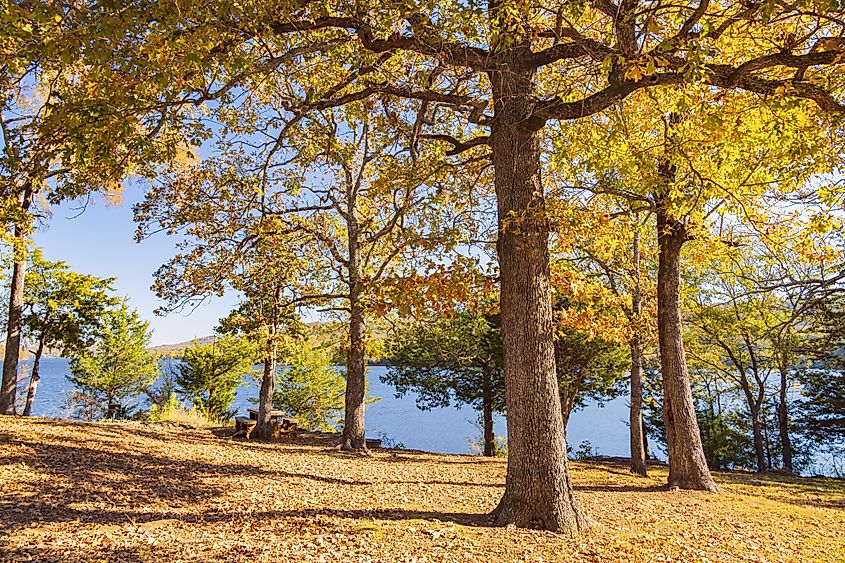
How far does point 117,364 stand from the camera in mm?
24578

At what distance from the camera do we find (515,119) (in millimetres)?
6035

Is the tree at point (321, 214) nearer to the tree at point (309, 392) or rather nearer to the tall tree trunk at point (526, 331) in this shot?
the tall tree trunk at point (526, 331)

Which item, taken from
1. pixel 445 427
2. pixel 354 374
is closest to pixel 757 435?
pixel 354 374

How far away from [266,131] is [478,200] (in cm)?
Result: 415

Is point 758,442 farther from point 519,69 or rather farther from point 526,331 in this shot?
point 519,69

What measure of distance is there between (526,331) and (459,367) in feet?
42.1

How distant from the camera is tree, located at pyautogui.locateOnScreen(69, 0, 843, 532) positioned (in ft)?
13.9

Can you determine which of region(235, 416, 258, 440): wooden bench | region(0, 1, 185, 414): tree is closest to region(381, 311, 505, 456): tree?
region(235, 416, 258, 440): wooden bench

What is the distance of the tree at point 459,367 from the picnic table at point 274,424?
155 inches

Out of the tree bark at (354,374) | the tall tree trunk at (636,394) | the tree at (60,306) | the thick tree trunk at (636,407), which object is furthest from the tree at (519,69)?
the tree at (60,306)

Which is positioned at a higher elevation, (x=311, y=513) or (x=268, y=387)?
(x=268, y=387)

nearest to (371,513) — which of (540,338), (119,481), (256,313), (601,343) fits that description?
(540,338)

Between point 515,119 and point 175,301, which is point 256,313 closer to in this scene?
point 175,301

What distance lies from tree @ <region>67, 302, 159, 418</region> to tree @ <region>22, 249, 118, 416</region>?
188 inches
